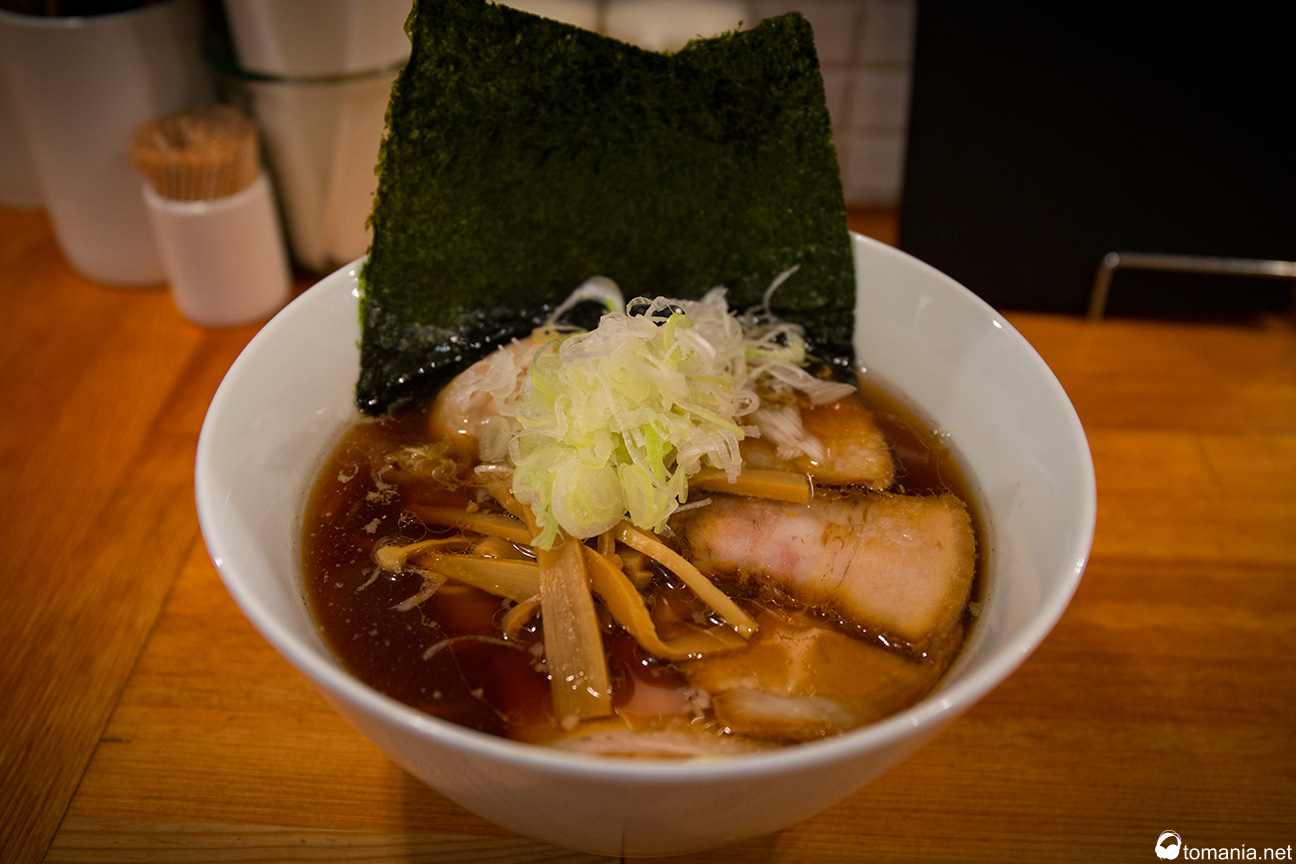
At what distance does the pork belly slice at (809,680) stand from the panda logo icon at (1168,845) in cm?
34

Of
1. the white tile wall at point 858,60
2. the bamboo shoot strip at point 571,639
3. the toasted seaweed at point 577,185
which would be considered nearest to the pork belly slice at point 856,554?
the bamboo shoot strip at point 571,639

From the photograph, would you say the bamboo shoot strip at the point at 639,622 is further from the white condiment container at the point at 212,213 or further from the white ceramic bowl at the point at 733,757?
the white condiment container at the point at 212,213

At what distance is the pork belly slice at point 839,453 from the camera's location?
4.01 ft

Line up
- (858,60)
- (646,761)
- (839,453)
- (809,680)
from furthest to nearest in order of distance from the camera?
(858,60), (839,453), (809,680), (646,761)

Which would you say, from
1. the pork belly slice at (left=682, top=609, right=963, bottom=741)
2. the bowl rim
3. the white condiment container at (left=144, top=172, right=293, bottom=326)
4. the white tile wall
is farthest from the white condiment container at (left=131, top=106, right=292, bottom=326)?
the pork belly slice at (left=682, top=609, right=963, bottom=741)

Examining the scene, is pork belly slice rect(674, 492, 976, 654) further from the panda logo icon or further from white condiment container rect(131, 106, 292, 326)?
white condiment container rect(131, 106, 292, 326)

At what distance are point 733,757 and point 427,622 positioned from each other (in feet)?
1.37

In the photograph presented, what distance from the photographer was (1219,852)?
102cm

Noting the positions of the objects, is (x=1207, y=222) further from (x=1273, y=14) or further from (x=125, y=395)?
(x=125, y=395)

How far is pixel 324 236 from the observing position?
2.04 meters

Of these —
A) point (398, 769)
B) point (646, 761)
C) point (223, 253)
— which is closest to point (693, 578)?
point (646, 761)

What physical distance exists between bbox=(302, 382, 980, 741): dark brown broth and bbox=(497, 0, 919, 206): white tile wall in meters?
1.19

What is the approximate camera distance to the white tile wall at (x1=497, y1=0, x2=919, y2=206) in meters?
1.95

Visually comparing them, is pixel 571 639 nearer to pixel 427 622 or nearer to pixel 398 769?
pixel 427 622
